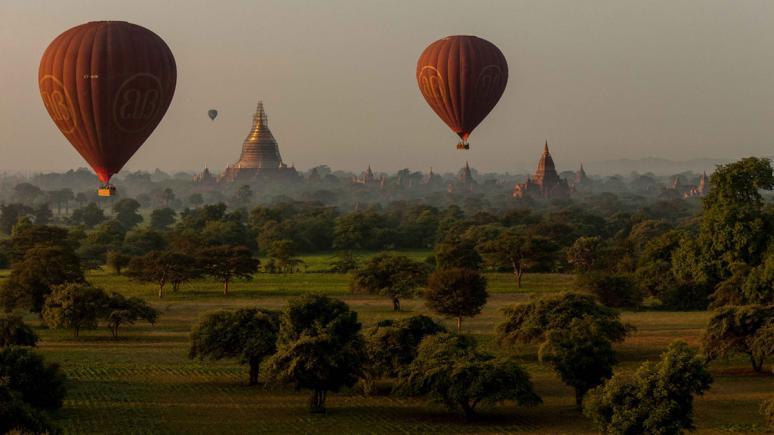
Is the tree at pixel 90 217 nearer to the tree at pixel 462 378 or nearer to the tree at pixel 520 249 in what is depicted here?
the tree at pixel 520 249

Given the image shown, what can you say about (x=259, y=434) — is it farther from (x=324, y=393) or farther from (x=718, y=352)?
(x=718, y=352)

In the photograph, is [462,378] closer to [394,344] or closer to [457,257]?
[394,344]

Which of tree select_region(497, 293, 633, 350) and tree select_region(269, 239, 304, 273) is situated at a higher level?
tree select_region(269, 239, 304, 273)

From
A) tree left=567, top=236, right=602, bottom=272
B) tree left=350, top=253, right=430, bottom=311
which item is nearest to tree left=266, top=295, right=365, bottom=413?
tree left=350, top=253, right=430, bottom=311

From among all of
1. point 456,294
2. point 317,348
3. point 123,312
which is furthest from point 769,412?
point 123,312

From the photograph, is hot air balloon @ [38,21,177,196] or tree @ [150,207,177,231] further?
tree @ [150,207,177,231]

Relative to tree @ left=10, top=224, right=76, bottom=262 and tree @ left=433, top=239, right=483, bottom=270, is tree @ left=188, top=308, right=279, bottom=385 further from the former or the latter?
tree @ left=10, top=224, right=76, bottom=262

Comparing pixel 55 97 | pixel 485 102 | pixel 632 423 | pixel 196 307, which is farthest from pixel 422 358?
pixel 196 307
